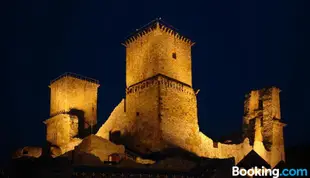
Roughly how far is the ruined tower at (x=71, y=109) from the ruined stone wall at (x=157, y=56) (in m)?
6.15

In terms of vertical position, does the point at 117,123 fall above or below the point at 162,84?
below

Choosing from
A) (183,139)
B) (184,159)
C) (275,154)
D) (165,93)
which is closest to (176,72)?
(165,93)

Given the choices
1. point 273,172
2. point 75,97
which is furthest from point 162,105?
point 273,172

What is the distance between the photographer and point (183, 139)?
116ft

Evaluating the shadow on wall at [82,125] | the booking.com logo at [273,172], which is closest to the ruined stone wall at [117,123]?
the shadow on wall at [82,125]

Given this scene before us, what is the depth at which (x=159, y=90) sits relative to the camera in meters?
35.4

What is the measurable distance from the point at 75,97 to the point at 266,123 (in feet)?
56.7

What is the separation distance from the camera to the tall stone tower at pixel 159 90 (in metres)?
34.8

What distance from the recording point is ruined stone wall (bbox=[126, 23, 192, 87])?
121ft

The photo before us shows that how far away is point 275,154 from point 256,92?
615cm

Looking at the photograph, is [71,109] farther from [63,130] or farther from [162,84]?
[162,84]

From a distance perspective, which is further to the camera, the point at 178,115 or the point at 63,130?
the point at 63,130

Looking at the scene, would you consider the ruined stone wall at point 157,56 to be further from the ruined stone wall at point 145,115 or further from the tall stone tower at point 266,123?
the tall stone tower at point 266,123

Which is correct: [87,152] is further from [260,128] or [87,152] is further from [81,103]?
[260,128]
